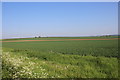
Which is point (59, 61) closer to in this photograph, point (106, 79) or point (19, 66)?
point (19, 66)

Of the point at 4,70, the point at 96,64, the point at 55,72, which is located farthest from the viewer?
the point at 96,64

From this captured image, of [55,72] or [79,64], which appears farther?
[79,64]

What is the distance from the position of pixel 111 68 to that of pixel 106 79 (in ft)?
5.87

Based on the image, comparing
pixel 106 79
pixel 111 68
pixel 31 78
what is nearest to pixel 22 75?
pixel 31 78

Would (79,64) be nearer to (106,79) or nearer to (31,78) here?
(106,79)

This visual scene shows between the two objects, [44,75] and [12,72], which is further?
[12,72]

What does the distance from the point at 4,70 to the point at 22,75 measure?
7.19 ft

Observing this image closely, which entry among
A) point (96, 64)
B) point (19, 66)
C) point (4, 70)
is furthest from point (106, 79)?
point (4, 70)

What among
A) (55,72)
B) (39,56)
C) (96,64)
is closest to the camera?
(55,72)

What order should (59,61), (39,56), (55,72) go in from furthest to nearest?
Result: (39,56), (59,61), (55,72)

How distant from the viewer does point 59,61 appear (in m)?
12.1

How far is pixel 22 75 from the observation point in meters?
8.62

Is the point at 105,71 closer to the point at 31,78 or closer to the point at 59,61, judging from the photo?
the point at 59,61

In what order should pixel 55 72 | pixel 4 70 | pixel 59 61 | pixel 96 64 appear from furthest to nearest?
pixel 59 61 < pixel 96 64 < pixel 4 70 < pixel 55 72
